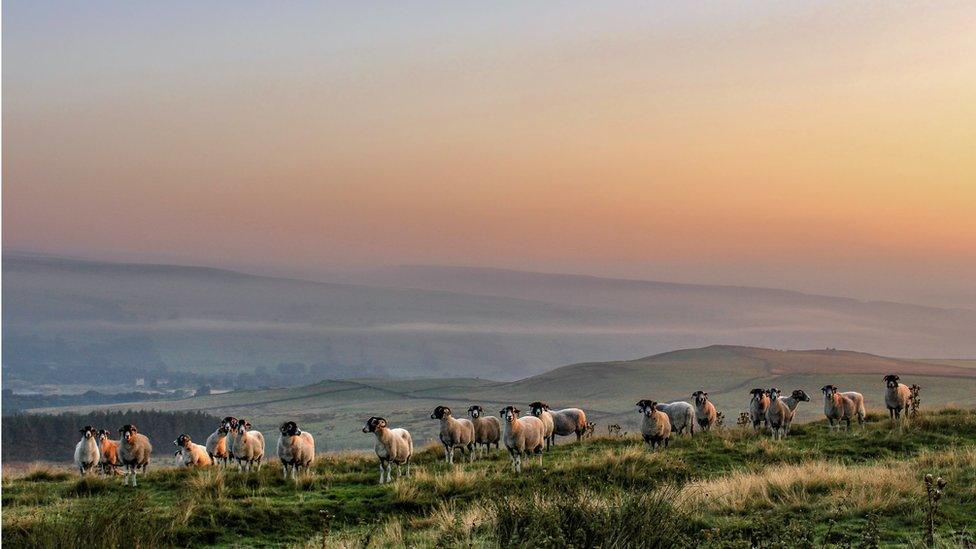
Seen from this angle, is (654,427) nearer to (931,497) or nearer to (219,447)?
(219,447)

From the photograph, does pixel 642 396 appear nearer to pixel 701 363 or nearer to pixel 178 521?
pixel 701 363

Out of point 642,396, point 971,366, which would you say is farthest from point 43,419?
point 971,366

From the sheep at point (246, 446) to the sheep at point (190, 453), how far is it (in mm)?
2737

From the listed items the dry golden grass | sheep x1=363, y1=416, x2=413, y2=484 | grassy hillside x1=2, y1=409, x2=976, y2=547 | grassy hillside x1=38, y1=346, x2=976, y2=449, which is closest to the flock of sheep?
sheep x1=363, y1=416, x2=413, y2=484

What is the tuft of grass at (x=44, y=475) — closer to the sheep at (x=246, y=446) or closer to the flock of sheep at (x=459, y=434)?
the flock of sheep at (x=459, y=434)

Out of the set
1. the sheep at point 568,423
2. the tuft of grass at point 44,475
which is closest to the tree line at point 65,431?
the sheep at point 568,423

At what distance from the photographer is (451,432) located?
25.9m

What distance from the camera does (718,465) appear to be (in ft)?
75.3

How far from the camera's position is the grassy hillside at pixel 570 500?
11.2m

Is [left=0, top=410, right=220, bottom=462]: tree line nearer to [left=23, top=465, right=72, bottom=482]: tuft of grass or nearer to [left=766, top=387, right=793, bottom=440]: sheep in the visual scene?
[left=23, top=465, right=72, bottom=482]: tuft of grass

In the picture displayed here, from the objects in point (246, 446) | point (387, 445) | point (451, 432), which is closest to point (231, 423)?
point (246, 446)

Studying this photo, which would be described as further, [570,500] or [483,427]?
[483,427]

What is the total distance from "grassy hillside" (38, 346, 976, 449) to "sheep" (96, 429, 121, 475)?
220 feet

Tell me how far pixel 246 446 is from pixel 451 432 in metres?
5.62
